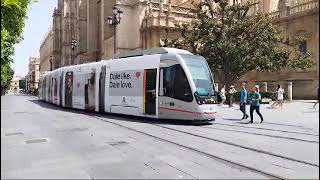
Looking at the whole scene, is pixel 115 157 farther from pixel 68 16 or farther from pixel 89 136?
pixel 68 16

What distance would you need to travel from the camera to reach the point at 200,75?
17.0 metres

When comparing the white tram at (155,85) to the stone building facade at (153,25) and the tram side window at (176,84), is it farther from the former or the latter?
the stone building facade at (153,25)

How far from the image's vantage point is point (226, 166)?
8016 mm

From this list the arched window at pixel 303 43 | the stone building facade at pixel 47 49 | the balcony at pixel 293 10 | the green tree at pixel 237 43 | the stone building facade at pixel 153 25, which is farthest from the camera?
the stone building facade at pixel 47 49

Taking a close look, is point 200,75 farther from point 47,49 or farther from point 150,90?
point 47,49

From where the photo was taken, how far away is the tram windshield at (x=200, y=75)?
54.9ft

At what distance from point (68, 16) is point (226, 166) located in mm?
95887

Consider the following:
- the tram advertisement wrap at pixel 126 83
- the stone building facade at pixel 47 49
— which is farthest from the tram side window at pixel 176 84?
the stone building facade at pixel 47 49

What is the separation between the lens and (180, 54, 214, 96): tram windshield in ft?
54.9

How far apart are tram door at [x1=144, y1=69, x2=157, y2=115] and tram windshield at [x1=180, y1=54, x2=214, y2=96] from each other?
5.54 ft

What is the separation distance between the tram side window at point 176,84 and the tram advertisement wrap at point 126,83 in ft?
6.08

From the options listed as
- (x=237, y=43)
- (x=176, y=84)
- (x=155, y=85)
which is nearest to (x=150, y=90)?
(x=155, y=85)

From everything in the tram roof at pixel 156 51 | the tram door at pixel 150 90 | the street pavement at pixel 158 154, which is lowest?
the street pavement at pixel 158 154

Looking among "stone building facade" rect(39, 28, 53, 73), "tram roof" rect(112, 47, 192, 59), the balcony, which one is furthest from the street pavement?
"stone building facade" rect(39, 28, 53, 73)
